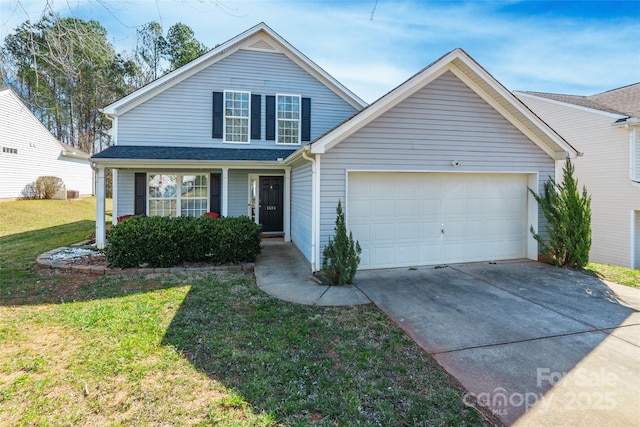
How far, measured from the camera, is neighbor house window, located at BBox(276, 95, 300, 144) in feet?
38.3

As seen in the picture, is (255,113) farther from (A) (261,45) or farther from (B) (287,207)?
(B) (287,207)

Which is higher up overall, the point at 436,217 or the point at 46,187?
the point at 46,187

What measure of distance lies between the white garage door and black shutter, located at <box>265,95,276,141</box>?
5.36 m

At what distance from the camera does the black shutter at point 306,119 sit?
11.8 meters

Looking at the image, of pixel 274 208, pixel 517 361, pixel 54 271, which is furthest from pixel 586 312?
pixel 54 271

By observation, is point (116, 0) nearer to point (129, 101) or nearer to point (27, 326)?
point (27, 326)

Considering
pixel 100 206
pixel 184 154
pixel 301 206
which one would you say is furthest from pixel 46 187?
pixel 301 206

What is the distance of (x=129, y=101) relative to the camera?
1051 cm

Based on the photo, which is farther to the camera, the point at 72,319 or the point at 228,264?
the point at 228,264

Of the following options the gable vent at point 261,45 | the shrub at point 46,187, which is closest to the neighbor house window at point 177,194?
the gable vent at point 261,45

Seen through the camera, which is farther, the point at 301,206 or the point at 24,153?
the point at 24,153

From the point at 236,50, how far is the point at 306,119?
3.34m

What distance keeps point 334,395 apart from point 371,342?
3.78 ft

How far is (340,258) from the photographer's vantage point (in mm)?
6340
